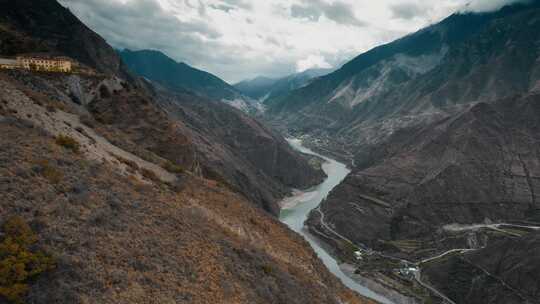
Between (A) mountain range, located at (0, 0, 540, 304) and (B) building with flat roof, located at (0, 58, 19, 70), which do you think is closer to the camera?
(A) mountain range, located at (0, 0, 540, 304)

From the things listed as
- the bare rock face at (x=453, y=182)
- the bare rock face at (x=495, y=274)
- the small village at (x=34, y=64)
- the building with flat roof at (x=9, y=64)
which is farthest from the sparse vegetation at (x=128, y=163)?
the bare rock face at (x=453, y=182)

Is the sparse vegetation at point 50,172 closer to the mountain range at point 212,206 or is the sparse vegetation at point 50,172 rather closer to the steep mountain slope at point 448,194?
the mountain range at point 212,206

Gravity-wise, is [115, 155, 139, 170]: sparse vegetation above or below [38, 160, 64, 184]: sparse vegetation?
below

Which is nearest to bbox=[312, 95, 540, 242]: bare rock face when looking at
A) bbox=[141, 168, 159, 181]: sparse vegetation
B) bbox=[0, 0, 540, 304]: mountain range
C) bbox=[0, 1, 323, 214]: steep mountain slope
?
bbox=[0, 0, 540, 304]: mountain range

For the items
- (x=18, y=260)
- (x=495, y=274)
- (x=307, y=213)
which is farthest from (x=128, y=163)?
(x=307, y=213)

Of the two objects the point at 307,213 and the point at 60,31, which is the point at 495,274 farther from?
the point at 60,31

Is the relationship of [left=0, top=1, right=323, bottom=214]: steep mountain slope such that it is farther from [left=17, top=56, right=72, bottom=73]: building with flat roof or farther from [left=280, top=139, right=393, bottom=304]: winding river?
[left=280, top=139, right=393, bottom=304]: winding river

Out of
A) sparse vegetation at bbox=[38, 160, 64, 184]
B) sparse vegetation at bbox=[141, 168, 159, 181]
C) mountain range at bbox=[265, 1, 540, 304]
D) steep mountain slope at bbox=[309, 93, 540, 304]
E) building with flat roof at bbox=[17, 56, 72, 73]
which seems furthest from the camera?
steep mountain slope at bbox=[309, 93, 540, 304]
